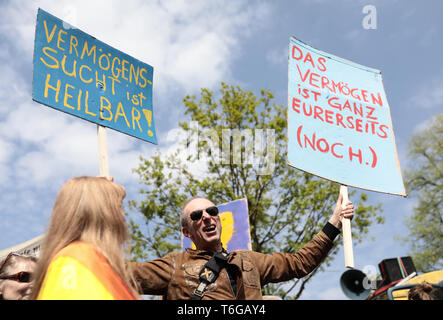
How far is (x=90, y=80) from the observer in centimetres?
417

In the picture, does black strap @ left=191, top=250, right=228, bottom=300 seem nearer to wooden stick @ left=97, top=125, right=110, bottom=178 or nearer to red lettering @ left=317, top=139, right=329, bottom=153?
wooden stick @ left=97, top=125, right=110, bottom=178

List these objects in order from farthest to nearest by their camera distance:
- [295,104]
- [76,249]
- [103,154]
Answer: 1. [295,104]
2. [103,154]
3. [76,249]

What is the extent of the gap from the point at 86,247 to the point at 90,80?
9.41 ft

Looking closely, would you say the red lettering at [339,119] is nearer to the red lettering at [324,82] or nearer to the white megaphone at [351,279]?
the red lettering at [324,82]

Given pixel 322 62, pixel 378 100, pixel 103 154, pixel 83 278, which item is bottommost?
pixel 83 278

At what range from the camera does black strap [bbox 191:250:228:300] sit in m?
2.62

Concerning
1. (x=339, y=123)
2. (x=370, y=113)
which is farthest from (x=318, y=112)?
(x=370, y=113)

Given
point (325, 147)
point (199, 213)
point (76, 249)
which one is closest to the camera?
point (76, 249)

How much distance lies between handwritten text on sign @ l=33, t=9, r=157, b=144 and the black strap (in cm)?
181

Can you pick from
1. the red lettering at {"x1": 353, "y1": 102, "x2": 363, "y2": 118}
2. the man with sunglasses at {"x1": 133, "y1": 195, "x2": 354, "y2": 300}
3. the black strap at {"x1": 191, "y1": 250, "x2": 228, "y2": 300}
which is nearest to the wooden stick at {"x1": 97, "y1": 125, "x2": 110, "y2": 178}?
the man with sunglasses at {"x1": 133, "y1": 195, "x2": 354, "y2": 300}

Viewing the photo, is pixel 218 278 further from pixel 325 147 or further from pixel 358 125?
pixel 358 125

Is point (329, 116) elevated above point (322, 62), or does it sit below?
below

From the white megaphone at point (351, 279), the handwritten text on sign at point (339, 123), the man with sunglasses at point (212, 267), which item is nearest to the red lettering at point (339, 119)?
the handwritten text on sign at point (339, 123)

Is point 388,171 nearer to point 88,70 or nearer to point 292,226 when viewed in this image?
point 88,70
